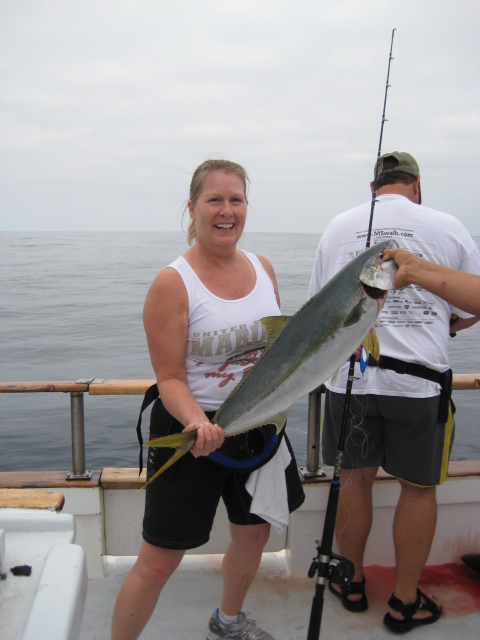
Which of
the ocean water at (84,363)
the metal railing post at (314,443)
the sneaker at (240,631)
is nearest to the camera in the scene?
the sneaker at (240,631)

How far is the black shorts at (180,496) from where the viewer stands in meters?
2.21

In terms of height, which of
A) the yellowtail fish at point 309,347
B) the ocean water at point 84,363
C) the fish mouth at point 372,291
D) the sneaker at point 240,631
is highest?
the fish mouth at point 372,291

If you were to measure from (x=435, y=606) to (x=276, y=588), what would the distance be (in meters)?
0.83

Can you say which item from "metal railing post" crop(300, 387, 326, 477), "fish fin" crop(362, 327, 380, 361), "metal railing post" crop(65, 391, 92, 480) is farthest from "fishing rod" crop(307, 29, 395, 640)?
"metal railing post" crop(65, 391, 92, 480)

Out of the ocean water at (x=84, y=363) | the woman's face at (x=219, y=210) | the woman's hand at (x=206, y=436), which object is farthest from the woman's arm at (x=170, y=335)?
the ocean water at (x=84, y=363)

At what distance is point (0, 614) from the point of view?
121 cm

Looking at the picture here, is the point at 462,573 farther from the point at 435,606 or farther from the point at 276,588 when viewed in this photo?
the point at 276,588

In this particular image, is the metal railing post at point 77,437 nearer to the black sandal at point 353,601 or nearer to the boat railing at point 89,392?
the boat railing at point 89,392

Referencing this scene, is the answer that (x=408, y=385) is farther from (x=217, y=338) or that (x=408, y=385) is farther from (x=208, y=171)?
(x=208, y=171)

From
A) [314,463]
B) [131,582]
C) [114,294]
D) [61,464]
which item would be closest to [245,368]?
[131,582]

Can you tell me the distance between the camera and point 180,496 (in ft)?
7.27

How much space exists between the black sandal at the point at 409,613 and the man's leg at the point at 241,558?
809mm

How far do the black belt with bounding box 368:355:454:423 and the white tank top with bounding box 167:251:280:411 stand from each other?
0.72 m

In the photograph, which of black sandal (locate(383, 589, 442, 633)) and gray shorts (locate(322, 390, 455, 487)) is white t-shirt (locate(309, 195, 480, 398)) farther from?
black sandal (locate(383, 589, 442, 633))
